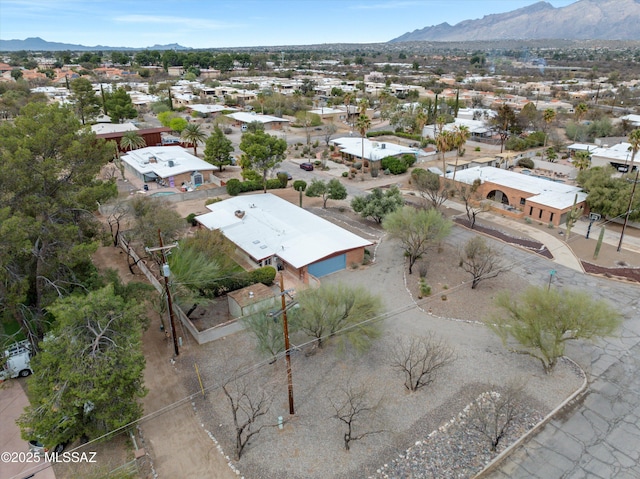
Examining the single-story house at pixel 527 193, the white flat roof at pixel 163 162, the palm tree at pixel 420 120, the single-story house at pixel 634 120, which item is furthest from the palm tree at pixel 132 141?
the single-story house at pixel 634 120

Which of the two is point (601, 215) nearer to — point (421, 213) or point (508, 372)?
point (421, 213)

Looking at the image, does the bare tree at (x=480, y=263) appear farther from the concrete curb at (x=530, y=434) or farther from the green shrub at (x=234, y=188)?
the green shrub at (x=234, y=188)

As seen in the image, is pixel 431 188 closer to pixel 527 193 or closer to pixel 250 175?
pixel 527 193

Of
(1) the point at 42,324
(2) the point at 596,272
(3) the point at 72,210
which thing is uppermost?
(3) the point at 72,210

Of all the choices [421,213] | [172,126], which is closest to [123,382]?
[421,213]

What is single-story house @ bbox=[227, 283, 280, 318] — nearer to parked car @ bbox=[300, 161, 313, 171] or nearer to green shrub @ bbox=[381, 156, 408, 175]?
parked car @ bbox=[300, 161, 313, 171]

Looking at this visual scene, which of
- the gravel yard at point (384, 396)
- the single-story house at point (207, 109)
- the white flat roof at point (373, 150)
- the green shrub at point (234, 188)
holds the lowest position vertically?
the gravel yard at point (384, 396)
